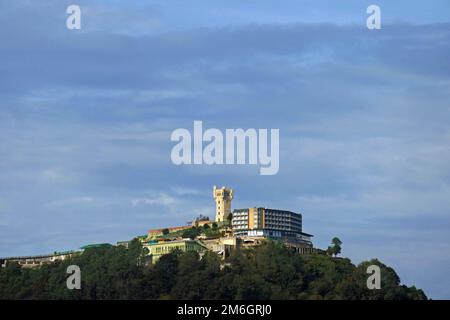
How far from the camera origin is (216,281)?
178500 mm

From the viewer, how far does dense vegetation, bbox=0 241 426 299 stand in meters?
178

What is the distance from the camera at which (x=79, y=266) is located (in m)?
199

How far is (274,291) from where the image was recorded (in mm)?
179125

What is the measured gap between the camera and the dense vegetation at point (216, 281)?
585ft

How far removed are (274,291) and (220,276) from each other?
7332mm
